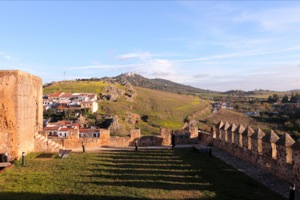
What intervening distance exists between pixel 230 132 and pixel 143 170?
21.8ft

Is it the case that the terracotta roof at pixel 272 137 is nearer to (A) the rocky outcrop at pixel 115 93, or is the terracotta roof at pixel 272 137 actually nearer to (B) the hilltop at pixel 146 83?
(A) the rocky outcrop at pixel 115 93

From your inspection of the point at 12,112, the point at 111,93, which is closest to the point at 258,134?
the point at 12,112

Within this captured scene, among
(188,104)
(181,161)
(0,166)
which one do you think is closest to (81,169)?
(0,166)

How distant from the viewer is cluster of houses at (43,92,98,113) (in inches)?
2675

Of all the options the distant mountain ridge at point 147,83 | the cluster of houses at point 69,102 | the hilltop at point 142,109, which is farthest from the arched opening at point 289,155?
the distant mountain ridge at point 147,83

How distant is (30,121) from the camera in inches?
619

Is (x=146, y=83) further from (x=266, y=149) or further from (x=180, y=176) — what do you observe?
(x=180, y=176)

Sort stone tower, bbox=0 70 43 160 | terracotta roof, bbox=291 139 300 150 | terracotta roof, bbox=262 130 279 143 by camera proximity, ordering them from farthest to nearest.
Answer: stone tower, bbox=0 70 43 160 → terracotta roof, bbox=262 130 279 143 → terracotta roof, bbox=291 139 300 150

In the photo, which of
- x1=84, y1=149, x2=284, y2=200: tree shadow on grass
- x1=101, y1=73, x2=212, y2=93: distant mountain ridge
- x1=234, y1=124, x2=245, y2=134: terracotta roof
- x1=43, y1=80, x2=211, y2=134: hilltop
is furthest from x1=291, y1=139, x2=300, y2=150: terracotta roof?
x1=101, y1=73, x2=212, y2=93: distant mountain ridge

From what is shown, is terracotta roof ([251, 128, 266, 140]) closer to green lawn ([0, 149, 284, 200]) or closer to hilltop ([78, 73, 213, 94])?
green lawn ([0, 149, 284, 200])

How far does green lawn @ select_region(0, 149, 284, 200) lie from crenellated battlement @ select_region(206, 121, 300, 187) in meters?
1.31

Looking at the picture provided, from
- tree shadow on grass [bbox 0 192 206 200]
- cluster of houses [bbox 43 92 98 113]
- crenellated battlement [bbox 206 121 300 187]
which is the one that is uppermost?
cluster of houses [bbox 43 92 98 113]

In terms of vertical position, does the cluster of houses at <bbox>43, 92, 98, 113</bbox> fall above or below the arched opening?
above

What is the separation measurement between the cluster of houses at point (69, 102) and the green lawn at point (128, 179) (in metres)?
53.7
